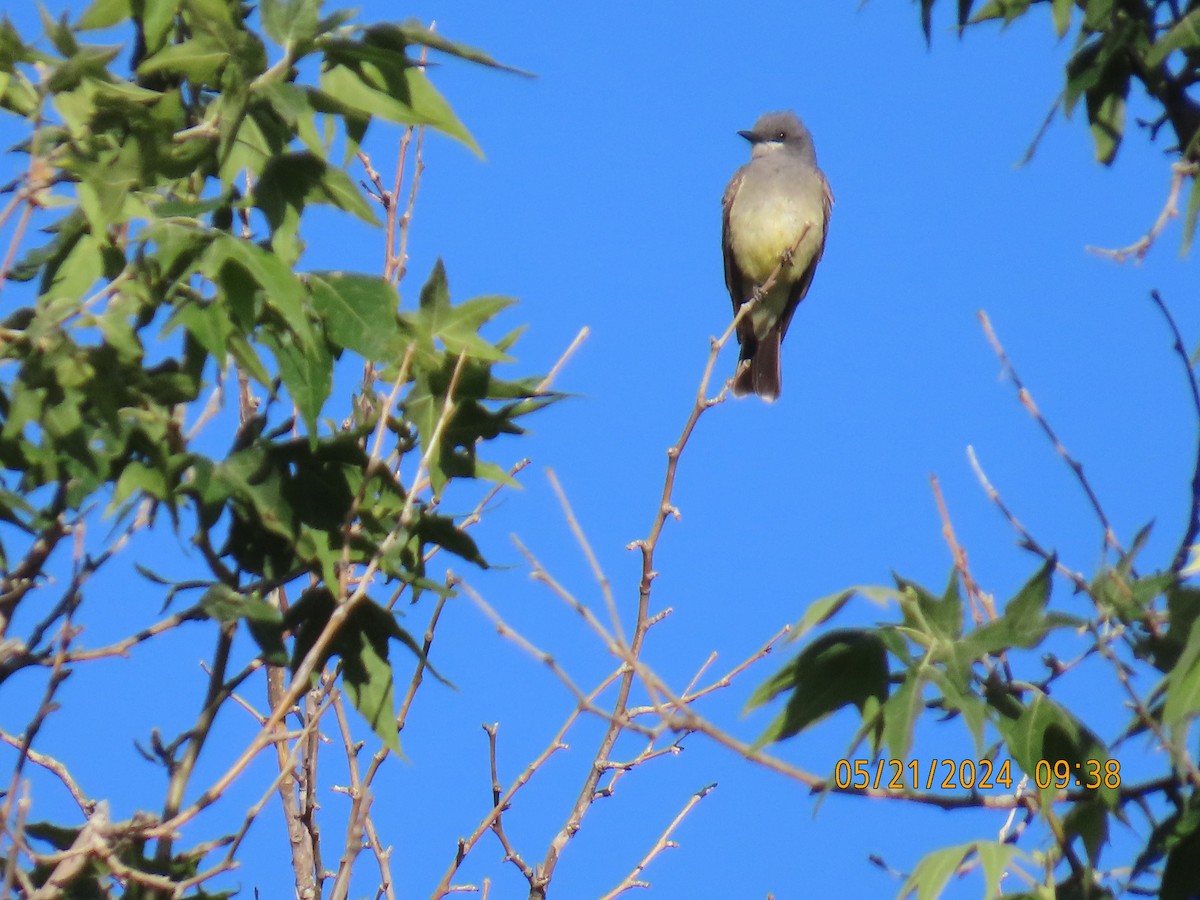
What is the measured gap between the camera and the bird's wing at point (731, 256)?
422 inches

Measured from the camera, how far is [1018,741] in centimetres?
238

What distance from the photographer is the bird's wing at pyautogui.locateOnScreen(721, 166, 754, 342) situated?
10.7 m

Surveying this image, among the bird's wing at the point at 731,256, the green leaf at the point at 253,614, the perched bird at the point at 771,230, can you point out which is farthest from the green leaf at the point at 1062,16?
the bird's wing at the point at 731,256

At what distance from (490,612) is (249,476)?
0.49 metres

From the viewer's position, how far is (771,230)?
10312 mm

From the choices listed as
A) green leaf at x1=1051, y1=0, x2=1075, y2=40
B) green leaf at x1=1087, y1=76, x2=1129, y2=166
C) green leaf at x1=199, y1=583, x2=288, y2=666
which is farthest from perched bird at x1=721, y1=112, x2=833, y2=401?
green leaf at x1=199, y1=583, x2=288, y2=666

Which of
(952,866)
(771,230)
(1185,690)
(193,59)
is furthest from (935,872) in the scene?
(771,230)

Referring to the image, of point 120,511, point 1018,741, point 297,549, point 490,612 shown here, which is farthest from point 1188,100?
point 120,511

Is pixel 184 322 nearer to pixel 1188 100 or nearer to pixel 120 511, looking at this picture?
pixel 120 511

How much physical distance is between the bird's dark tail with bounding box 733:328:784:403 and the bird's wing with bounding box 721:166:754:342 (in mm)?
127

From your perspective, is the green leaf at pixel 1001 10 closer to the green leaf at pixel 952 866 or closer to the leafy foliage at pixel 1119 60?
the leafy foliage at pixel 1119 60

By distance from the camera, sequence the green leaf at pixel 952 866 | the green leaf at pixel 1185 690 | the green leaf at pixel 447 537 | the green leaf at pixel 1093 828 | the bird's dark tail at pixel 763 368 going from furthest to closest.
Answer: the bird's dark tail at pixel 763 368
the green leaf at pixel 447 537
the green leaf at pixel 1093 828
the green leaf at pixel 952 866
the green leaf at pixel 1185 690

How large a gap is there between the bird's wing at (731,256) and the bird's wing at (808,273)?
60mm

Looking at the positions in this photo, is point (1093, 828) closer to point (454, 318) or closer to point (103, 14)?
point (454, 318)
